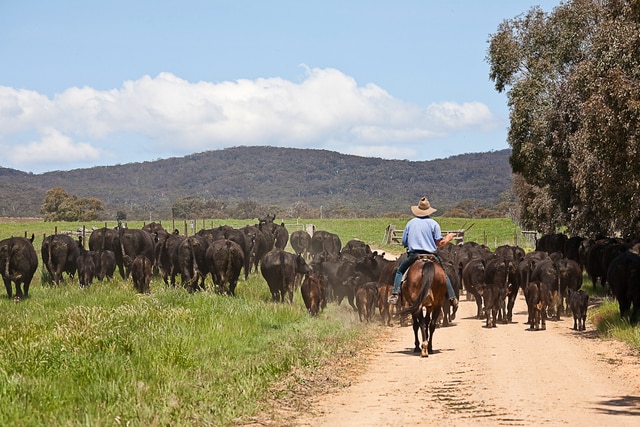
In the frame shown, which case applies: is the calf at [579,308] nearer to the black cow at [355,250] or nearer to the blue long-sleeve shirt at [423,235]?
the blue long-sleeve shirt at [423,235]

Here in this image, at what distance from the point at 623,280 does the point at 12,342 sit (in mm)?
11916

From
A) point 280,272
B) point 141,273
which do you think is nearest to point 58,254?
point 141,273

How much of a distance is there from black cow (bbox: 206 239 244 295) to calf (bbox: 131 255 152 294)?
1.64m

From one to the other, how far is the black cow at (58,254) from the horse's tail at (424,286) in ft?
50.2

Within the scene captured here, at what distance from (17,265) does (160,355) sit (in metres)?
13.0

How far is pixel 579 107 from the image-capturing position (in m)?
28.6

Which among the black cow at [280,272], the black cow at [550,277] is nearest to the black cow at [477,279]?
the black cow at [550,277]

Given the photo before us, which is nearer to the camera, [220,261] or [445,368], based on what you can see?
[445,368]

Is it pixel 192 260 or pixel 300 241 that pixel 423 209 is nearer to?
pixel 192 260

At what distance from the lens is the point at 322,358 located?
45.0 ft

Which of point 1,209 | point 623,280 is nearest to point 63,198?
point 1,209

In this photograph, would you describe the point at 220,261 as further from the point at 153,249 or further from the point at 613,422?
the point at 613,422

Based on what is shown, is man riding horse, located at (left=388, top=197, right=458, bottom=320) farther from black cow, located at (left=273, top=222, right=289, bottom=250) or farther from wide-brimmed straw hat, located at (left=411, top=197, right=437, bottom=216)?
black cow, located at (left=273, top=222, right=289, bottom=250)

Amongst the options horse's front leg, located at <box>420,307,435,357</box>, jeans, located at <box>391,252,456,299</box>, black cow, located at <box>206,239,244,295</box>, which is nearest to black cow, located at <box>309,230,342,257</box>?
black cow, located at <box>206,239,244,295</box>
